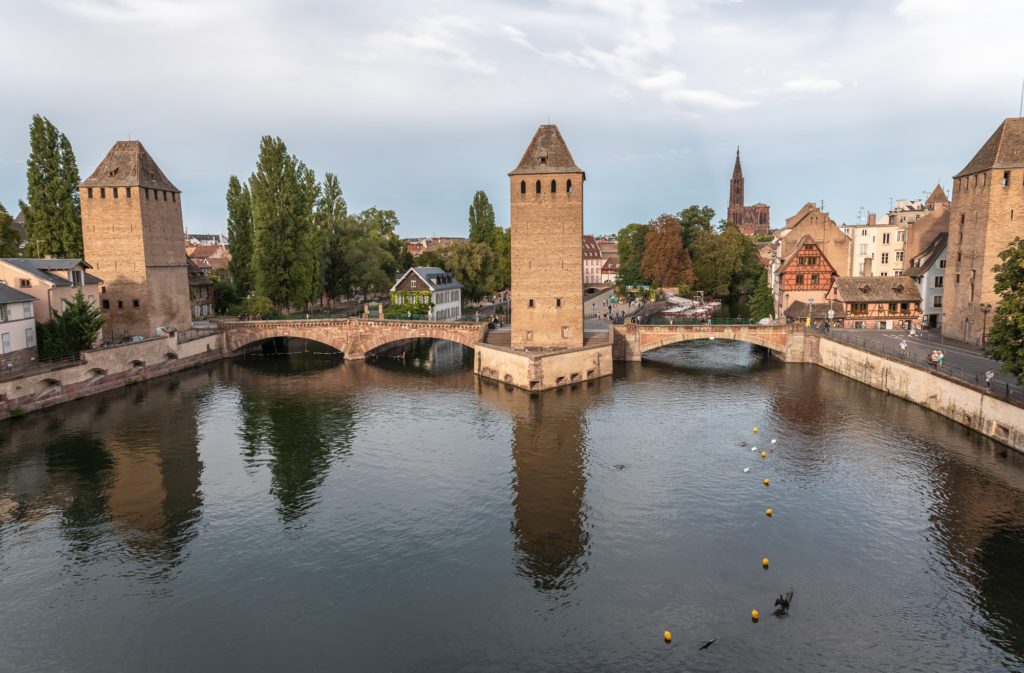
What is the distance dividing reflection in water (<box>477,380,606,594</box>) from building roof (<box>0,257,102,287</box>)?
34.1m

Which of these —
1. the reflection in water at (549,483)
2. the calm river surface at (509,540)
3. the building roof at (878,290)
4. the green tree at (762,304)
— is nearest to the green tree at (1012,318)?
the calm river surface at (509,540)

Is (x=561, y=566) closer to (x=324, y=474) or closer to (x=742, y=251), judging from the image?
(x=324, y=474)

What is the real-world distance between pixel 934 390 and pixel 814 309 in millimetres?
31355

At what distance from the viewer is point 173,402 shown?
152 feet

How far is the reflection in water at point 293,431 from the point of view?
3028cm

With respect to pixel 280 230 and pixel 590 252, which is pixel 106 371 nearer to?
pixel 280 230

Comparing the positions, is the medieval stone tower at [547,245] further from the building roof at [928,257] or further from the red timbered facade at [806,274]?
the building roof at [928,257]

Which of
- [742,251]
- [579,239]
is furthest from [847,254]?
[579,239]

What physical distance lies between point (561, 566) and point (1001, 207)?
4698 centimetres

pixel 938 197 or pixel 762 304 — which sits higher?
pixel 938 197

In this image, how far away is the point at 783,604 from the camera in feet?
65.3

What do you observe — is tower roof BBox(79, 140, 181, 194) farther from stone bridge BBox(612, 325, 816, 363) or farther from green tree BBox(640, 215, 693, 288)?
green tree BBox(640, 215, 693, 288)

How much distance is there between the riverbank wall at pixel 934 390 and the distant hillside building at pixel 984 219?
31.4ft

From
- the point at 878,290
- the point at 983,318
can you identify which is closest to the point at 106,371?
the point at 983,318
